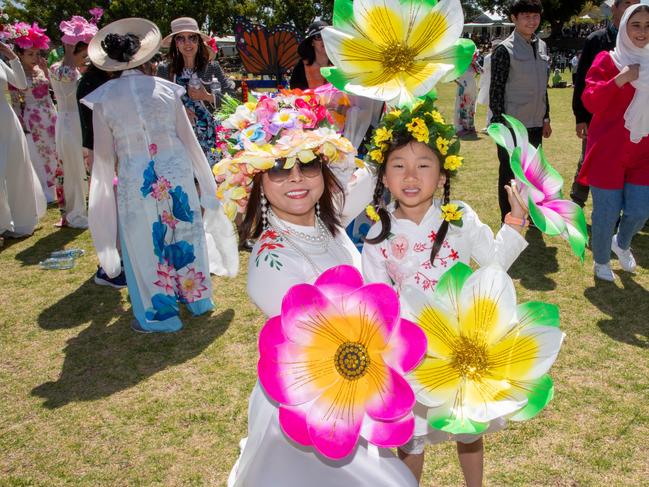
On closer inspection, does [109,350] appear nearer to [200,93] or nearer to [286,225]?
[200,93]

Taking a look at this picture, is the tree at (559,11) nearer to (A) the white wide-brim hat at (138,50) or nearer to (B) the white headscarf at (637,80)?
(B) the white headscarf at (637,80)

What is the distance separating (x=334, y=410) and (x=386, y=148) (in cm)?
98

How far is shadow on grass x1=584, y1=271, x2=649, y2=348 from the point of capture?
3.74 m

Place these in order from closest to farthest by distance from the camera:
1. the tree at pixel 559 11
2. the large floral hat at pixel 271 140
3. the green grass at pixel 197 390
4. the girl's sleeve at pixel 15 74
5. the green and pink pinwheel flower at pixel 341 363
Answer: the green and pink pinwheel flower at pixel 341 363, the large floral hat at pixel 271 140, the green grass at pixel 197 390, the girl's sleeve at pixel 15 74, the tree at pixel 559 11

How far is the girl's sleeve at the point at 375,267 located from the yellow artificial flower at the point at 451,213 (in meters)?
0.28

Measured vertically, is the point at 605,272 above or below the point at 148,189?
below

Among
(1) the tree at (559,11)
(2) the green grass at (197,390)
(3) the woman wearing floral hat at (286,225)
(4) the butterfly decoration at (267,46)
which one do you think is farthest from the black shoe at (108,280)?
(1) the tree at (559,11)

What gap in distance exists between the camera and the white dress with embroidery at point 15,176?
612 cm

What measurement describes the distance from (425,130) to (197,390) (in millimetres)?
2208

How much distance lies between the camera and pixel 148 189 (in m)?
3.88

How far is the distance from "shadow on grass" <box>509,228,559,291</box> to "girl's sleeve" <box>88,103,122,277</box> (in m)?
3.14

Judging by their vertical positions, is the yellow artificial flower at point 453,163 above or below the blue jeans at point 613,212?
above

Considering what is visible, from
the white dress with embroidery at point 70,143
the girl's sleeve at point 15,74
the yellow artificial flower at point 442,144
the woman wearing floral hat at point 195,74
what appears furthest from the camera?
the white dress with embroidery at point 70,143

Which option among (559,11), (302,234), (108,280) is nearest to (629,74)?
(302,234)
